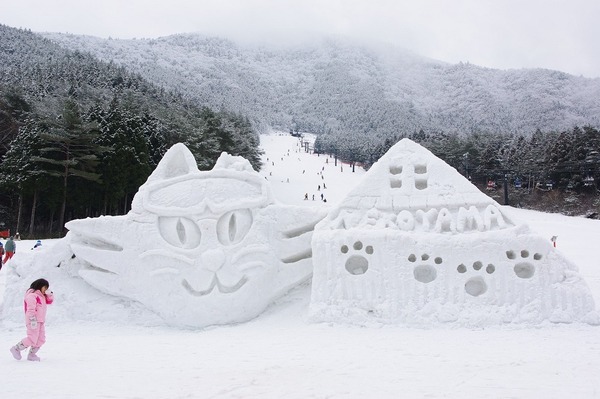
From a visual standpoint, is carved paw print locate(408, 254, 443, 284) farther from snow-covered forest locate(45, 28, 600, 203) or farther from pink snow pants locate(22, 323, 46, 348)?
snow-covered forest locate(45, 28, 600, 203)

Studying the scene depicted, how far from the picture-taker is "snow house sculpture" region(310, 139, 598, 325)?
8352 mm

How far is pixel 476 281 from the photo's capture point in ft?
29.2

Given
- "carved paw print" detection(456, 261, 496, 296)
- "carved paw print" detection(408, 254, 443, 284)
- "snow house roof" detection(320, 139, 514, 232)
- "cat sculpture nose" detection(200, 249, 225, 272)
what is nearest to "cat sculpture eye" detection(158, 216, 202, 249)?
"cat sculpture nose" detection(200, 249, 225, 272)

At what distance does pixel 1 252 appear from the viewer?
14461 millimetres

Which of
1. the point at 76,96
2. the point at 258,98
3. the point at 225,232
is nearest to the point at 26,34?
the point at 76,96

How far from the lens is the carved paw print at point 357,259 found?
891 centimetres

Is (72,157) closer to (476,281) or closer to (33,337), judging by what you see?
(33,337)

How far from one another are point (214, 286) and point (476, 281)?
506 cm

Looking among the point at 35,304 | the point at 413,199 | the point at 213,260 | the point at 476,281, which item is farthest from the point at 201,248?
the point at 476,281

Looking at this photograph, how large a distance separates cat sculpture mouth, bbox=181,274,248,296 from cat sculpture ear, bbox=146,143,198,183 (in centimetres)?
262

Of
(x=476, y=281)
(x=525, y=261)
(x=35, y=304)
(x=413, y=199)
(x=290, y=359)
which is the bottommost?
(x=290, y=359)

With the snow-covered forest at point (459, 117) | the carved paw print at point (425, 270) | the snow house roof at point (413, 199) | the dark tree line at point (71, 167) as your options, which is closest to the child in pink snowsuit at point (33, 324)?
the snow house roof at point (413, 199)

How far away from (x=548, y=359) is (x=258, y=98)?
611 feet

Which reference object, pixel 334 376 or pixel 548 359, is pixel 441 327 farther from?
pixel 334 376
